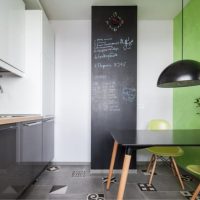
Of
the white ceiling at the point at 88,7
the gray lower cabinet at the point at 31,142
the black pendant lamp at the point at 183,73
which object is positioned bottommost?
the gray lower cabinet at the point at 31,142

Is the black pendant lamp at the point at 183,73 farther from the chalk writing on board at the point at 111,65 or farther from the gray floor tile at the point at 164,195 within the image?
the gray floor tile at the point at 164,195

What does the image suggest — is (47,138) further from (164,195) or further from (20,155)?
(164,195)

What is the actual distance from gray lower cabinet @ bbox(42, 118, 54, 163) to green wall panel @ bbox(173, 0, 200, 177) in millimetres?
2061

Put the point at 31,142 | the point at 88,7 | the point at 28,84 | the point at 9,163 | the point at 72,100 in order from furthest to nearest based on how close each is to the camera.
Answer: the point at 72,100 < the point at 88,7 < the point at 28,84 < the point at 31,142 < the point at 9,163

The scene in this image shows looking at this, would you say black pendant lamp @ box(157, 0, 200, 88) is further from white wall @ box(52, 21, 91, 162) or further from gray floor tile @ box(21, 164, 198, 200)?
white wall @ box(52, 21, 91, 162)

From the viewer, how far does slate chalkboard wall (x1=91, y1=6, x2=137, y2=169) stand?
2996mm

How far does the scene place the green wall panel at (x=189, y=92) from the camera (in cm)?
274

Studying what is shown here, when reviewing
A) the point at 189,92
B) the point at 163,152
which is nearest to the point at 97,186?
the point at 163,152

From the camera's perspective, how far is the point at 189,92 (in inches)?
116

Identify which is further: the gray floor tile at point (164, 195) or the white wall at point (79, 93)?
the white wall at point (79, 93)

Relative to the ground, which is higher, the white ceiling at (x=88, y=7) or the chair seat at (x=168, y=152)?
the white ceiling at (x=88, y=7)

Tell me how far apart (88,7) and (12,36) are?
1.36 meters

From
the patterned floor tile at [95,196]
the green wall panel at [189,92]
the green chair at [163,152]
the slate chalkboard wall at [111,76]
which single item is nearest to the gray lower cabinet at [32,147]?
the patterned floor tile at [95,196]

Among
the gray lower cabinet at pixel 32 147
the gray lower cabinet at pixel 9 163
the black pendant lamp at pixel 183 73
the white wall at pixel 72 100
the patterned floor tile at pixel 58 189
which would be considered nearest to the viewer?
the gray lower cabinet at pixel 9 163
